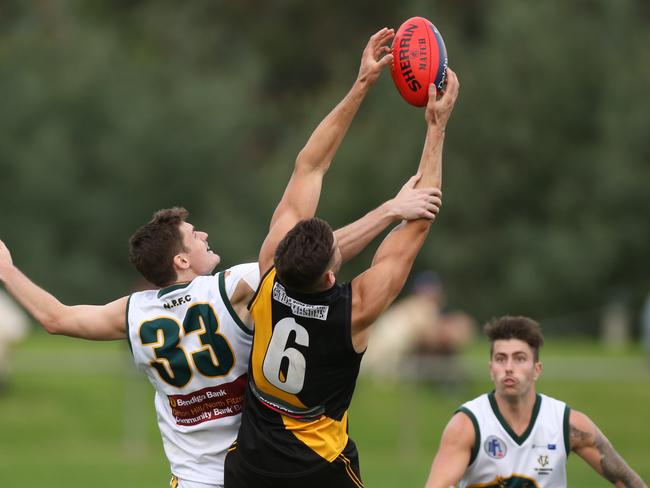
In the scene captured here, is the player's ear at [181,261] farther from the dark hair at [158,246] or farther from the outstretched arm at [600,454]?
the outstretched arm at [600,454]

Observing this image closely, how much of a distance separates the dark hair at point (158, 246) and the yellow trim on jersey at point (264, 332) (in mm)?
531

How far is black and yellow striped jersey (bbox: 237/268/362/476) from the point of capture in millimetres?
4930

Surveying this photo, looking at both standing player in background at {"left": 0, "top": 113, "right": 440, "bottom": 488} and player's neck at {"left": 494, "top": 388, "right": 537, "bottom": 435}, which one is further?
player's neck at {"left": 494, "top": 388, "right": 537, "bottom": 435}

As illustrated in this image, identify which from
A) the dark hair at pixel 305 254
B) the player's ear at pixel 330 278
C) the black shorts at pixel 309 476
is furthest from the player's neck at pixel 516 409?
the dark hair at pixel 305 254

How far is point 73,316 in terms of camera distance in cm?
545

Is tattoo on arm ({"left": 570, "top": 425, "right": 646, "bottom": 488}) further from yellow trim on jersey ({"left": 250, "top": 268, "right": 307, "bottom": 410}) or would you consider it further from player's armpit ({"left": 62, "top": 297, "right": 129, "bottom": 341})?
player's armpit ({"left": 62, "top": 297, "right": 129, "bottom": 341})

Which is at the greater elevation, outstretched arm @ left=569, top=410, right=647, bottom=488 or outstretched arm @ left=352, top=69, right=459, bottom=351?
outstretched arm @ left=352, top=69, right=459, bottom=351

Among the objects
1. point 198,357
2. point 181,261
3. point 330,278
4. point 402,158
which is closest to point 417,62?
point 330,278

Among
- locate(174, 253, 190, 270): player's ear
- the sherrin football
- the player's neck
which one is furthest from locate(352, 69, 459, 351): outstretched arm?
the player's neck

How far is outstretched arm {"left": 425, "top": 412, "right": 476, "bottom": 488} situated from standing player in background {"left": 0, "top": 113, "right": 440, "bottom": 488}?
3.37 ft

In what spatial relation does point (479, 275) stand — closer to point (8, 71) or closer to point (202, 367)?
point (8, 71)

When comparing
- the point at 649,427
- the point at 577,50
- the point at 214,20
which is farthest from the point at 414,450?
the point at 214,20

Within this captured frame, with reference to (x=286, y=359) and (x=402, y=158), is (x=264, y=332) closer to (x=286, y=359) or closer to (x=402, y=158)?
(x=286, y=359)

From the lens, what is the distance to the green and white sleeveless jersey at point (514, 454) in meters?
6.04
